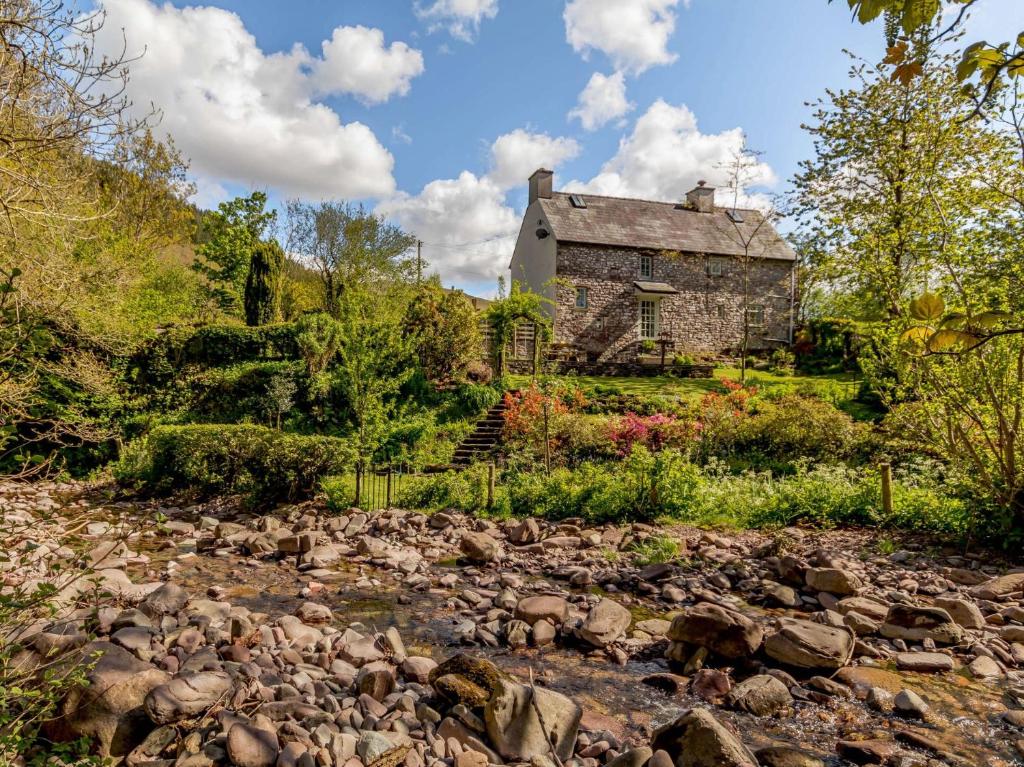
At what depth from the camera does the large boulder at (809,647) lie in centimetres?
496

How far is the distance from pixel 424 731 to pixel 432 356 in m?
15.5

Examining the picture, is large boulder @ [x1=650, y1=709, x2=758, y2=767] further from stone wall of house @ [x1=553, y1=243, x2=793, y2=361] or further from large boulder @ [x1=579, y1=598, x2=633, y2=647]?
stone wall of house @ [x1=553, y1=243, x2=793, y2=361]

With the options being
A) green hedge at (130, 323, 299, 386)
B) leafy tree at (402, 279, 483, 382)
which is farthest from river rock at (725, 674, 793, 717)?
green hedge at (130, 323, 299, 386)

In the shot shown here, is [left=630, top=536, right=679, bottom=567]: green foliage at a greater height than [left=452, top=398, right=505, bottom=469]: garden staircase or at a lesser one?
lesser

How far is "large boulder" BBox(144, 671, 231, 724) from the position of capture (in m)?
3.67

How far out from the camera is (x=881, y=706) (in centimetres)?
450

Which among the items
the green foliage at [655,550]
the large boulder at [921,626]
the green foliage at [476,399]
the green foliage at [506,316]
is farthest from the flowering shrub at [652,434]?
the large boulder at [921,626]

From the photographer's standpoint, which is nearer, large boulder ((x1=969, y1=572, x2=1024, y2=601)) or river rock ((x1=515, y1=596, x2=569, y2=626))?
river rock ((x1=515, y1=596, x2=569, y2=626))

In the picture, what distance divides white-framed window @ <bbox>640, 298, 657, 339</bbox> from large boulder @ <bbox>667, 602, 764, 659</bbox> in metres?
25.1

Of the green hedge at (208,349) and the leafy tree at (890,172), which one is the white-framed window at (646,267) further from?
the green hedge at (208,349)

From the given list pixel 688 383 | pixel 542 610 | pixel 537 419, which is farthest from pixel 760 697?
pixel 688 383

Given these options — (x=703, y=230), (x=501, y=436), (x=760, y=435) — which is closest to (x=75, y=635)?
(x=501, y=436)

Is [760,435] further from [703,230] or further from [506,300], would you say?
[703,230]

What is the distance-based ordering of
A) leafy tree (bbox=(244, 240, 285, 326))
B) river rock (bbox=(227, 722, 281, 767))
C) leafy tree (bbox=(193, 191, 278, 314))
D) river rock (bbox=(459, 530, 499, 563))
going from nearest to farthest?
river rock (bbox=(227, 722, 281, 767)), river rock (bbox=(459, 530, 499, 563)), leafy tree (bbox=(244, 240, 285, 326)), leafy tree (bbox=(193, 191, 278, 314))
